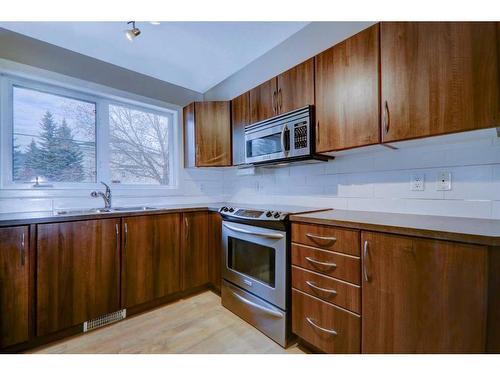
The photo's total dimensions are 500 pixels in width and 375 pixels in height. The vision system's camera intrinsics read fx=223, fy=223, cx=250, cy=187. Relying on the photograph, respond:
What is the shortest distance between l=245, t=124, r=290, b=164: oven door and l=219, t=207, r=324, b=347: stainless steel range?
0.50m

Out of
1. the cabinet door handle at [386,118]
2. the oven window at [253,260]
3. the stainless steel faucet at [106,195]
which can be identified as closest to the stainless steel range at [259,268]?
the oven window at [253,260]

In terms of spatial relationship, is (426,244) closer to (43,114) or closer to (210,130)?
(210,130)

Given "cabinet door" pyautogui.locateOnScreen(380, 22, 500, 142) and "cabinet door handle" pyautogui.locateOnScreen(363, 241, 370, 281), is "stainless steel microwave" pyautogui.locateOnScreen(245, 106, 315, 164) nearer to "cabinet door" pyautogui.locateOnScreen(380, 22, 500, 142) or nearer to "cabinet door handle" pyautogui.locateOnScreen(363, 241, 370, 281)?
"cabinet door" pyautogui.locateOnScreen(380, 22, 500, 142)

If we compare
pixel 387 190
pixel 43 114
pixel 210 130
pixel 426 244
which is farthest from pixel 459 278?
pixel 43 114

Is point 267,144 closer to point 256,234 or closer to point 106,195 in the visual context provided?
point 256,234

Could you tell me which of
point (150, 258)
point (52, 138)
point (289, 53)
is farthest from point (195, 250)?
point (289, 53)

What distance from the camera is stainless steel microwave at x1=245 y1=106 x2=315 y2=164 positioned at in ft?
5.61

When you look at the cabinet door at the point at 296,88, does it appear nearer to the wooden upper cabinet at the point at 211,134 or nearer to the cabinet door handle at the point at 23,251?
the wooden upper cabinet at the point at 211,134

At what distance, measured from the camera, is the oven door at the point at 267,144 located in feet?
6.06

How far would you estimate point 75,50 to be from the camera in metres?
2.10

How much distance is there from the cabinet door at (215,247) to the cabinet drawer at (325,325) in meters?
1.00

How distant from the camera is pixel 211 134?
2580 mm
